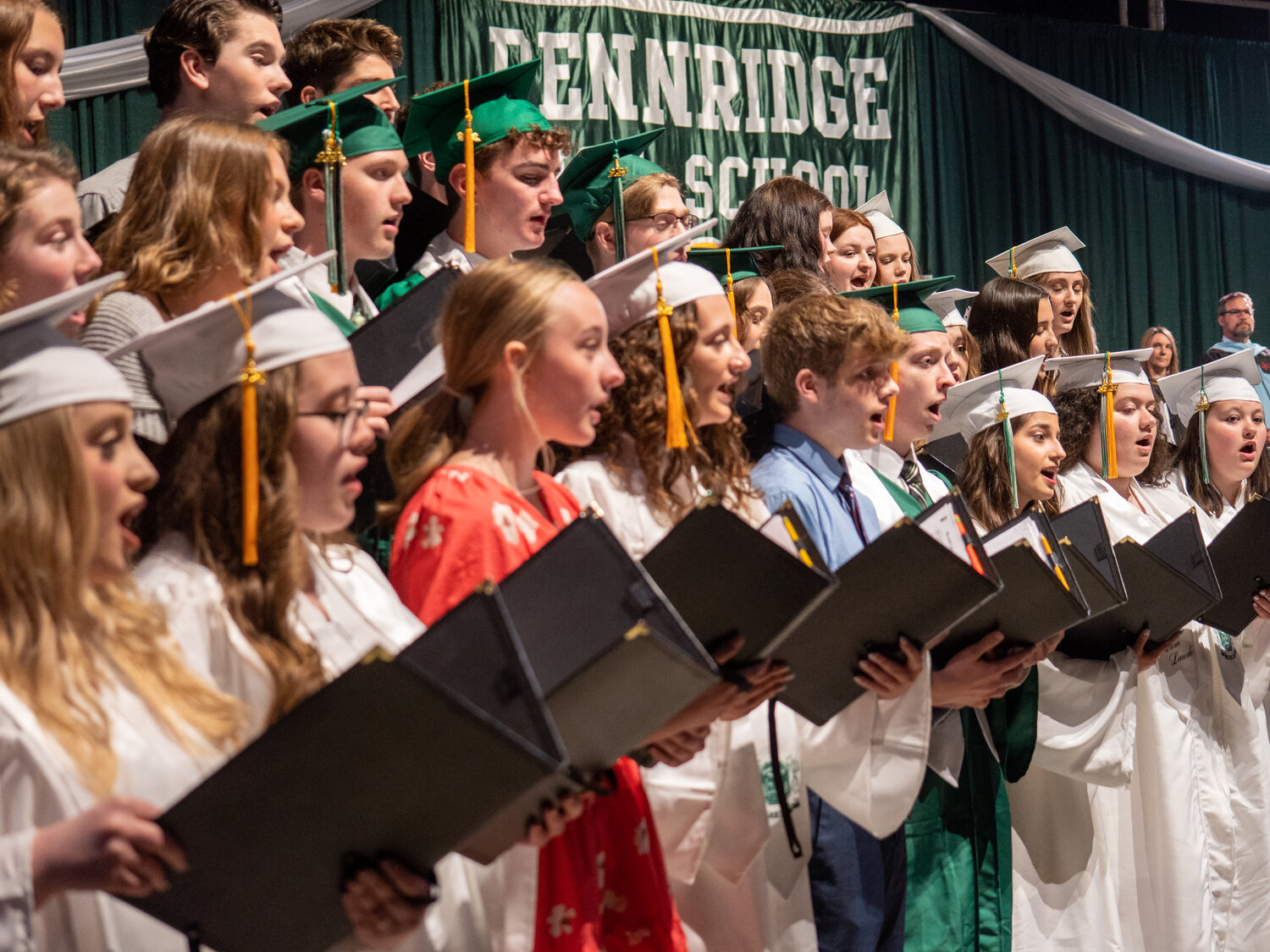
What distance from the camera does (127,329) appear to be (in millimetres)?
2129

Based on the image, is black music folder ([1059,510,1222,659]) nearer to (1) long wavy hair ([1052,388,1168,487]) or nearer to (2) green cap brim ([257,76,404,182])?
(1) long wavy hair ([1052,388,1168,487])

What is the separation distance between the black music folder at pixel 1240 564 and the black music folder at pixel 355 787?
3.02 m

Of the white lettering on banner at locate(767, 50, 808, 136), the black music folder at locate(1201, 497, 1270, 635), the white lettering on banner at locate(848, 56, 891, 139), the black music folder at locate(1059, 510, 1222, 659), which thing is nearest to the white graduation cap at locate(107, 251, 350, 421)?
the black music folder at locate(1059, 510, 1222, 659)

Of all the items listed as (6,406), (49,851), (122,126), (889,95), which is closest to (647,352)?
(6,406)

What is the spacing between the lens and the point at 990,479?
4.09 meters

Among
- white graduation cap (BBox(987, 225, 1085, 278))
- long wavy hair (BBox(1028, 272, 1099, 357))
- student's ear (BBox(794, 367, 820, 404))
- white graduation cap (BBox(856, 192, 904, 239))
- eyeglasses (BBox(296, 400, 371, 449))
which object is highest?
eyeglasses (BBox(296, 400, 371, 449))

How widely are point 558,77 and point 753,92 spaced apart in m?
1.19

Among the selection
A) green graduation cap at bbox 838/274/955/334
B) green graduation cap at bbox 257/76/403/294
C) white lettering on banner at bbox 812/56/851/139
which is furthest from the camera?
white lettering on banner at bbox 812/56/851/139

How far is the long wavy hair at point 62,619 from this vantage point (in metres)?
1.54

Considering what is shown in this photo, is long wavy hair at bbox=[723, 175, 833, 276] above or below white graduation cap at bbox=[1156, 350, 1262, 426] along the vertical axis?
above

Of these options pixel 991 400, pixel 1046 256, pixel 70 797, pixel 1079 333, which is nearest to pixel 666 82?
pixel 1046 256

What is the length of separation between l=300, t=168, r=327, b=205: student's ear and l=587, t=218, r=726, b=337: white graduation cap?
2.24ft

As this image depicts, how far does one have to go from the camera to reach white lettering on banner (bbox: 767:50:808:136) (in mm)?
8195

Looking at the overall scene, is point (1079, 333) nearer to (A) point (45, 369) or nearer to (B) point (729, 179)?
(B) point (729, 179)
